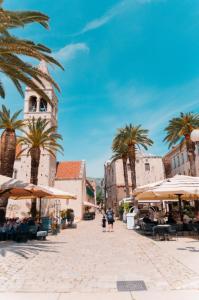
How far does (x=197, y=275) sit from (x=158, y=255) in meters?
2.93

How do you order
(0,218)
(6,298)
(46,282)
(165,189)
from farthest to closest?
(0,218) < (165,189) < (46,282) < (6,298)

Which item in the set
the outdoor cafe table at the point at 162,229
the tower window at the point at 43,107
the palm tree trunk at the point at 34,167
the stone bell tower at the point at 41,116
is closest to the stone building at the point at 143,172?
the stone bell tower at the point at 41,116

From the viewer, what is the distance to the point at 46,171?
37.2m

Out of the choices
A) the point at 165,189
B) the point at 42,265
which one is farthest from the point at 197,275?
the point at 165,189

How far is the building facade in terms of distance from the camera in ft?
137

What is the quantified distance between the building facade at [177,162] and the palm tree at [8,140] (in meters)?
25.1

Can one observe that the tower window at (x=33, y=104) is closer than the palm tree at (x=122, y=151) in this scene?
No

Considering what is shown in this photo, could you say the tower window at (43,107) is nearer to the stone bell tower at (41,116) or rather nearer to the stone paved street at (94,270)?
the stone bell tower at (41,116)

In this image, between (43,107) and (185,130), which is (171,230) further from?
(43,107)

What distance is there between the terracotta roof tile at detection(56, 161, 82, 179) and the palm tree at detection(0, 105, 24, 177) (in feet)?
63.9

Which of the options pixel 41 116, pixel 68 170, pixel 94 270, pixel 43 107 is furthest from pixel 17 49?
pixel 68 170

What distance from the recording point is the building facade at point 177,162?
41.6 meters

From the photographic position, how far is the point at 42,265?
750 cm

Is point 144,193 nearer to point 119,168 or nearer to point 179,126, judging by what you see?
point 179,126
